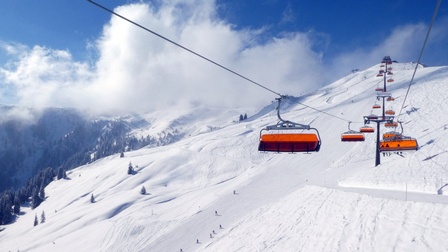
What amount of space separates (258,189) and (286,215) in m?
32.7

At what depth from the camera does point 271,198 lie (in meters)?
45.8

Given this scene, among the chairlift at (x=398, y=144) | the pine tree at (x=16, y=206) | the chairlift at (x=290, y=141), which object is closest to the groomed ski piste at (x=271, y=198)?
the chairlift at (x=398, y=144)

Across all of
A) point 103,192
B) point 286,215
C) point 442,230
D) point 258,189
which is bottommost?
point 103,192

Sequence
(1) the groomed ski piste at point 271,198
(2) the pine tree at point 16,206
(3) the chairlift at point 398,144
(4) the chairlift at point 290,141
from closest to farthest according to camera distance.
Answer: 1. (4) the chairlift at point 290,141
2. (1) the groomed ski piste at point 271,198
3. (3) the chairlift at point 398,144
4. (2) the pine tree at point 16,206

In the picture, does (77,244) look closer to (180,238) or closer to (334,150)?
(180,238)

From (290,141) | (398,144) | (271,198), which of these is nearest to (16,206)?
(271,198)

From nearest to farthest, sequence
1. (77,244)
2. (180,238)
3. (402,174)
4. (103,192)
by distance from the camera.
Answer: (402,174), (180,238), (77,244), (103,192)

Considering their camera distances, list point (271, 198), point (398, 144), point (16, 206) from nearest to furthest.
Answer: point (398, 144) → point (271, 198) → point (16, 206)

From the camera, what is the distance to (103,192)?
95000 mm

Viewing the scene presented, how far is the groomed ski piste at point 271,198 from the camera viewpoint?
16.9 m

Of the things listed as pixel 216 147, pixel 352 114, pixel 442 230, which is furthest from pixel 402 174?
pixel 352 114

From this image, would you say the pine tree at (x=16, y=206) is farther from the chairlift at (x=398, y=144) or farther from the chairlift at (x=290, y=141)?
the chairlift at (x=290, y=141)

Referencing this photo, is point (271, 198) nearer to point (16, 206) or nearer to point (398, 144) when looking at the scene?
point (398, 144)

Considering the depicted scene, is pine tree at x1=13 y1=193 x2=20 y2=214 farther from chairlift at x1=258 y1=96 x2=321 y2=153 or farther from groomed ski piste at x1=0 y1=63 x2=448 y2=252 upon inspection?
chairlift at x1=258 y1=96 x2=321 y2=153
